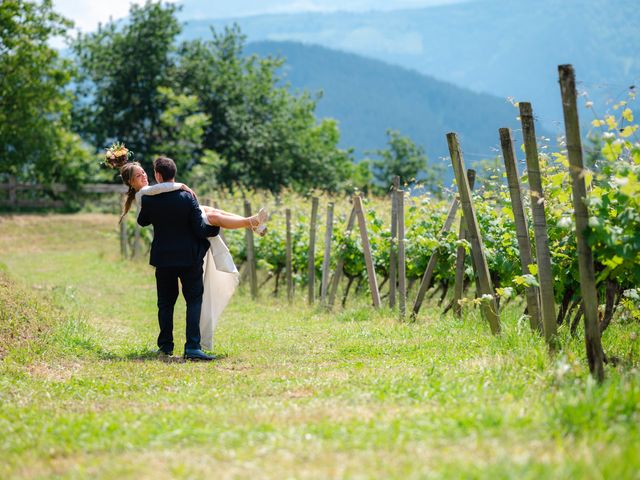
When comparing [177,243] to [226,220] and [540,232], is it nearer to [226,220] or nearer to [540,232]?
[226,220]

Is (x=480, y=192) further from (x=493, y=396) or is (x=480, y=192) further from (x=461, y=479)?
(x=461, y=479)

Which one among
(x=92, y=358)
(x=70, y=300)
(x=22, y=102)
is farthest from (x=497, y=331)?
(x=22, y=102)

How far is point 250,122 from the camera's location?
51500mm

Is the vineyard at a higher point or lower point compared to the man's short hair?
lower

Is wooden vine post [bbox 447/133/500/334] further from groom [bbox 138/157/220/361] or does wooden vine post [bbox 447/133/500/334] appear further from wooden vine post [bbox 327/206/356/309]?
wooden vine post [bbox 327/206/356/309]

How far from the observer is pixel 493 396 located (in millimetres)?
5406

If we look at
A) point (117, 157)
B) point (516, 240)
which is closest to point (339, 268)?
point (516, 240)

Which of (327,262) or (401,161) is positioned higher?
(401,161)

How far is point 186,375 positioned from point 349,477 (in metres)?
3.54

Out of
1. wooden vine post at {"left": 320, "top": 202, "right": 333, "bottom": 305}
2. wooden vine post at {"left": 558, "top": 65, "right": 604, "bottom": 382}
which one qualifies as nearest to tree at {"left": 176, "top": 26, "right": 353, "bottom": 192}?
wooden vine post at {"left": 320, "top": 202, "right": 333, "bottom": 305}

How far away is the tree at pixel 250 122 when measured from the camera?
165 feet

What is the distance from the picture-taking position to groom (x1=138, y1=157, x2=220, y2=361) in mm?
8414

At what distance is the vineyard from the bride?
7.35 ft

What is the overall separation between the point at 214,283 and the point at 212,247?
0.37 meters
